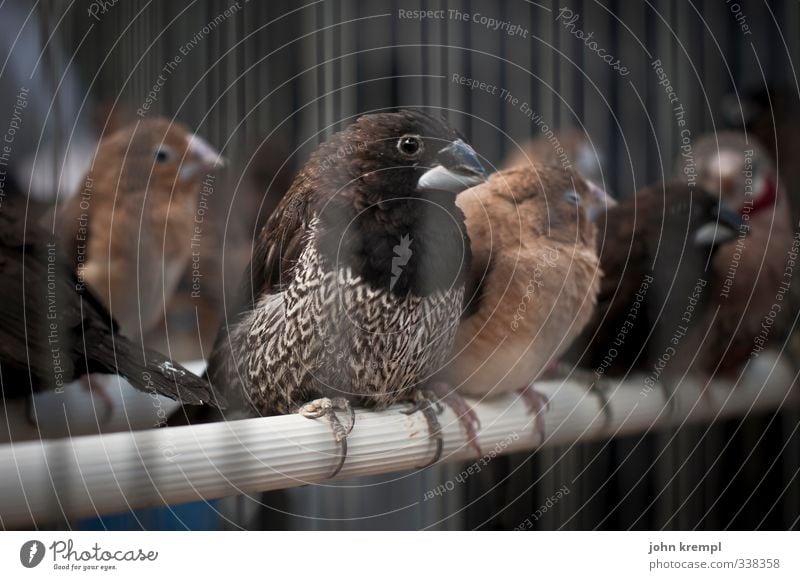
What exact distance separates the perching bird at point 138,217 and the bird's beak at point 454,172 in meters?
0.29

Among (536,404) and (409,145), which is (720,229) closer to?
(536,404)

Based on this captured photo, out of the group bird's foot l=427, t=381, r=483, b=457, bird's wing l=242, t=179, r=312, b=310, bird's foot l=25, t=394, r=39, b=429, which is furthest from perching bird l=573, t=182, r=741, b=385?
bird's foot l=25, t=394, r=39, b=429

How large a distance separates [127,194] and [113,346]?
201 millimetres

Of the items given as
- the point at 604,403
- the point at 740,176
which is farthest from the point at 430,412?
the point at 740,176

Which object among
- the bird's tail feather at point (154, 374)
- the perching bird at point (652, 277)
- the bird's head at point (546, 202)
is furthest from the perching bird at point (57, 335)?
the perching bird at point (652, 277)

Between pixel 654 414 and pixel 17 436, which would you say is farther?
pixel 654 414

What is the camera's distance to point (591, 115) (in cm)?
122

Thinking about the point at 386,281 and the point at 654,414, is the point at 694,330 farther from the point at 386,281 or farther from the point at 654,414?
the point at 386,281

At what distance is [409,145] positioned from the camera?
1.10m

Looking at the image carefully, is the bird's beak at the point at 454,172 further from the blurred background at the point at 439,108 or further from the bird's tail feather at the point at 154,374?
the bird's tail feather at the point at 154,374

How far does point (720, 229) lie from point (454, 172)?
44cm

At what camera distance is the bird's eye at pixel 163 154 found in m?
1.14
